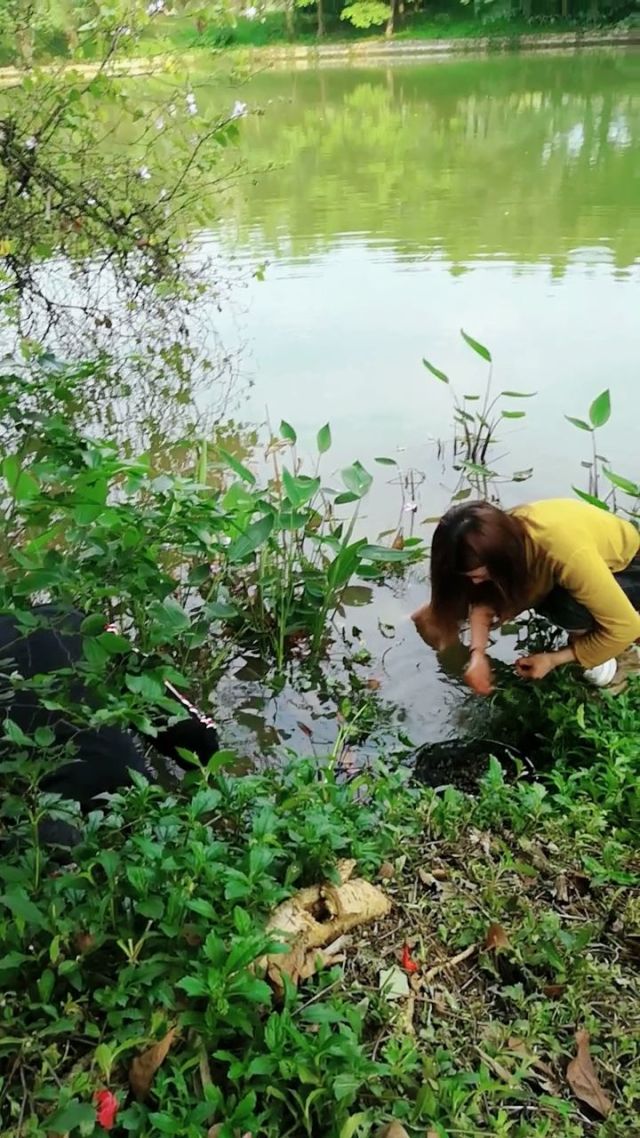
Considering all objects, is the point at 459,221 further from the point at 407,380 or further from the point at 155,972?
the point at 155,972

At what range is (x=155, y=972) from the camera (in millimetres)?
1306

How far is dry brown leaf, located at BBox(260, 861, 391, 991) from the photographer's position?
4.64 ft

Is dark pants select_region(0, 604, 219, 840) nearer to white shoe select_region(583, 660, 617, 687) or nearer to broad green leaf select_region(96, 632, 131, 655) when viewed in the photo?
broad green leaf select_region(96, 632, 131, 655)

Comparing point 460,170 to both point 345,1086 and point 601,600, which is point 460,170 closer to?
point 601,600

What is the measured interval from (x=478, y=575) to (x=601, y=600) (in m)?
0.33

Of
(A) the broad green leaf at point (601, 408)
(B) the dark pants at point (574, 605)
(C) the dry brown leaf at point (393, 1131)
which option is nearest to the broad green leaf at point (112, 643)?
(C) the dry brown leaf at point (393, 1131)

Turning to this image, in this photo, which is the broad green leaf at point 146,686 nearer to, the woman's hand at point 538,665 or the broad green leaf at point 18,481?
the broad green leaf at point 18,481

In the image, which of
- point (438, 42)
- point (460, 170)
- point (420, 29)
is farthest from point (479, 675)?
point (420, 29)

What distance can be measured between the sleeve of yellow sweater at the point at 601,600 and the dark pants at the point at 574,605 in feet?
0.15

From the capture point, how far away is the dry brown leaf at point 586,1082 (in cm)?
129

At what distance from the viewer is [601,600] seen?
2.18m

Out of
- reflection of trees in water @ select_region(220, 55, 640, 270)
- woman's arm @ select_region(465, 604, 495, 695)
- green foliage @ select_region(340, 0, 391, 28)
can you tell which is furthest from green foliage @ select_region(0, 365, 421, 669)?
green foliage @ select_region(340, 0, 391, 28)

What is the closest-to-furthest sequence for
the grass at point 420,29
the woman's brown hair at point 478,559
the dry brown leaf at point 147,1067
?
the dry brown leaf at point 147,1067, the woman's brown hair at point 478,559, the grass at point 420,29

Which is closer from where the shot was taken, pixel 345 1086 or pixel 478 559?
pixel 345 1086
